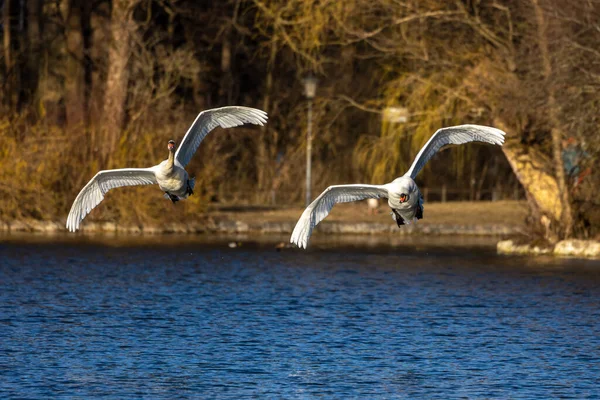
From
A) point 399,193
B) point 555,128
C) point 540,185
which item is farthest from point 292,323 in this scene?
point 540,185

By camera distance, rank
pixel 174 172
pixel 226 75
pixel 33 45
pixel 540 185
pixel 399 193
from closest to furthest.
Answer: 1. pixel 399 193
2. pixel 174 172
3. pixel 540 185
4. pixel 33 45
5. pixel 226 75

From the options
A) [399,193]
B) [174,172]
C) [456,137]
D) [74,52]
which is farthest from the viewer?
[74,52]

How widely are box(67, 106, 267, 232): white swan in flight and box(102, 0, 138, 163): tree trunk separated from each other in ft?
56.5

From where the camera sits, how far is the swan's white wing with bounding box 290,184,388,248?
61.2 ft

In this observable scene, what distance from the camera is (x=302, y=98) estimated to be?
49156mm

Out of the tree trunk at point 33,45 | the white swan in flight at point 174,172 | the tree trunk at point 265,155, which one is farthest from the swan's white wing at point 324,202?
the tree trunk at point 33,45

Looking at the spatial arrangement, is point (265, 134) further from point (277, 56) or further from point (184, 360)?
point (184, 360)

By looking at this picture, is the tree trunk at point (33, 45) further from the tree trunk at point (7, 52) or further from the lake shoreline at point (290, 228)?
the lake shoreline at point (290, 228)

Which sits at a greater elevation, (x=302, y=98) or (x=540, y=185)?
(x=302, y=98)

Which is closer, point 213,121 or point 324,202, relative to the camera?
point 324,202

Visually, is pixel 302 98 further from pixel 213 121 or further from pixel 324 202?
pixel 324 202

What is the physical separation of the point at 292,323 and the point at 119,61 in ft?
64.9

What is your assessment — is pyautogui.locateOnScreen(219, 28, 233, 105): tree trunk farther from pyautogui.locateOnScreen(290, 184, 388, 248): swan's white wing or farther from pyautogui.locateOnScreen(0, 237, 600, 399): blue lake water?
pyautogui.locateOnScreen(290, 184, 388, 248): swan's white wing

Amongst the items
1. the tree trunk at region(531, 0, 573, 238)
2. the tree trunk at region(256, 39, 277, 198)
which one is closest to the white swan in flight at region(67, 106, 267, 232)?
the tree trunk at region(531, 0, 573, 238)
